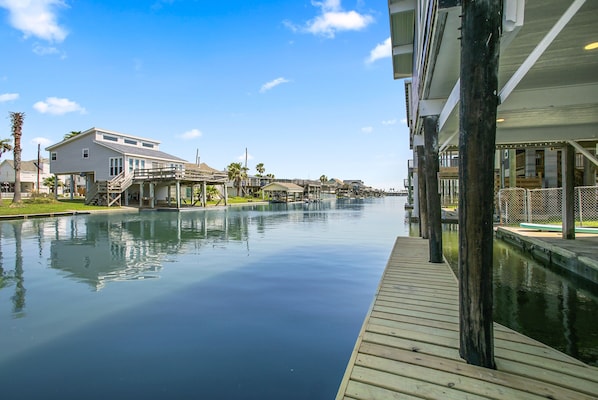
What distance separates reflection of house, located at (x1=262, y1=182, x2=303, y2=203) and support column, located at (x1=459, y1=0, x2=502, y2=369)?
63.1 meters

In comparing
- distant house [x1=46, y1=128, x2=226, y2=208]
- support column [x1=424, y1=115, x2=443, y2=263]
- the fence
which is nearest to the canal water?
support column [x1=424, y1=115, x2=443, y2=263]

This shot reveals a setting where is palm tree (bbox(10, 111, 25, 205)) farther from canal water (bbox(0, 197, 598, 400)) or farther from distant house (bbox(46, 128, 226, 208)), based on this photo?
canal water (bbox(0, 197, 598, 400))

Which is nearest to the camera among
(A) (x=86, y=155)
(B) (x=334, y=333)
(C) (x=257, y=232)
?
(B) (x=334, y=333)

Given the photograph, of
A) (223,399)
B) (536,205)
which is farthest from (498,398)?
(536,205)

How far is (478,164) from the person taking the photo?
2.75 meters

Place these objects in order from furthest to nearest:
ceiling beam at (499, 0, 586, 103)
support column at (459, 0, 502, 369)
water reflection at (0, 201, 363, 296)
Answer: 1. water reflection at (0, 201, 363, 296)
2. support column at (459, 0, 502, 369)
3. ceiling beam at (499, 0, 586, 103)

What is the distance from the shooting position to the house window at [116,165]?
119 feet

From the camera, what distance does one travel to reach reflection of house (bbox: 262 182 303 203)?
2677 inches

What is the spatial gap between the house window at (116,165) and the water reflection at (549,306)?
3675cm

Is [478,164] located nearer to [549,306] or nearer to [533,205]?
[549,306]

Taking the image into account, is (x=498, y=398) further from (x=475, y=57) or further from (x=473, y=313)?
(x=475, y=57)

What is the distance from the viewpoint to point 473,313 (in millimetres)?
2885

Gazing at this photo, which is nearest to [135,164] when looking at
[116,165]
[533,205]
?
[116,165]

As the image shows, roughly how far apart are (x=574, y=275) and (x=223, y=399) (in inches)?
345
